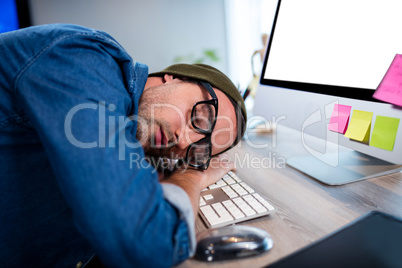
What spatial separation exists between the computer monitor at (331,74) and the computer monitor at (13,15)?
2043 mm

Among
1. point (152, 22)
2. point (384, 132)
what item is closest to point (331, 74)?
point (384, 132)

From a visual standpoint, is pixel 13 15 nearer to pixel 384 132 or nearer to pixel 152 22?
pixel 152 22

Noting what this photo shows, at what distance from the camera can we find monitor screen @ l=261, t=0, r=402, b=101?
0.60 metres

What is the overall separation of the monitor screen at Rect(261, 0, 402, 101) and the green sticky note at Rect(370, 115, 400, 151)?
0.22 feet

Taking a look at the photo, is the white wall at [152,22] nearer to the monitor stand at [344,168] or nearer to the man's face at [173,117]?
the man's face at [173,117]

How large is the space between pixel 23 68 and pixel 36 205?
319 millimetres

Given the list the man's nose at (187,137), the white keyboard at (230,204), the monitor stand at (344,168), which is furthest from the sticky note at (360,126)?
→ the man's nose at (187,137)

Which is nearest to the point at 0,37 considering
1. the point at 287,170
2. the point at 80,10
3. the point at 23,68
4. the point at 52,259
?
the point at 23,68

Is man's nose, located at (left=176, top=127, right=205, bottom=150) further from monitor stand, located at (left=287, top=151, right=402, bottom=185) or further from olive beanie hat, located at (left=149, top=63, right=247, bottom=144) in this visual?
monitor stand, located at (left=287, top=151, right=402, bottom=185)

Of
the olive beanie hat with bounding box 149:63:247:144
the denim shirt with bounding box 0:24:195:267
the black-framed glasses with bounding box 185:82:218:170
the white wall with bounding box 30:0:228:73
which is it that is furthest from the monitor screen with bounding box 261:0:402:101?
the white wall with bounding box 30:0:228:73

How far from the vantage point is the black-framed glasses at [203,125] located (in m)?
0.74

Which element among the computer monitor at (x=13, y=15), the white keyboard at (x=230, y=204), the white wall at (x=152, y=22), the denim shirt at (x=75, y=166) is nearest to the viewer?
the denim shirt at (x=75, y=166)

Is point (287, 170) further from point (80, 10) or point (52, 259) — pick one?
point (80, 10)

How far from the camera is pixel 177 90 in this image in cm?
76
